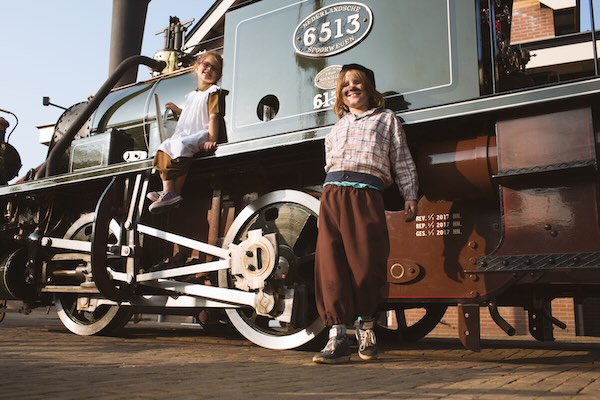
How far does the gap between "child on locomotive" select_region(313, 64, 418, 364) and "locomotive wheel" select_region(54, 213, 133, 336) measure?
204 centimetres

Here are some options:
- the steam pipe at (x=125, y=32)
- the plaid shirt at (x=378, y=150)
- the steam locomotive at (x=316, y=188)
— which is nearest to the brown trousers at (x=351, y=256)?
the plaid shirt at (x=378, y=150)

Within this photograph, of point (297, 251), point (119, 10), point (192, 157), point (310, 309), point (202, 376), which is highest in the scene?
point (119, 10)

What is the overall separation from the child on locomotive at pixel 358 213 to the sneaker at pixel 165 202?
119 centimetres

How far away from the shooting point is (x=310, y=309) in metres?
3.74

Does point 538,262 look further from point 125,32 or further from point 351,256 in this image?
point 125,32

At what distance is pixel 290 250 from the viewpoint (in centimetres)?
364

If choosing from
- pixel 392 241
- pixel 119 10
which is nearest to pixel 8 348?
pixel 392 241

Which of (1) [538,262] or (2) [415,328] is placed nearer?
(1) [538,262]

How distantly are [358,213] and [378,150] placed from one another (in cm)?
34

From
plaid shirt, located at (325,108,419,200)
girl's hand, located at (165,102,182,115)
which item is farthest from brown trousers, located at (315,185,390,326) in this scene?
girl's hand, located at (165,102,182,115)

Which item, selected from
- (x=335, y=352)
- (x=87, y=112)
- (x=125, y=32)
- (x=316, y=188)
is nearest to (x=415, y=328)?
(x=316, y=188)

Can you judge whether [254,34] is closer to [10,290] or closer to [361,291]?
[361,291]

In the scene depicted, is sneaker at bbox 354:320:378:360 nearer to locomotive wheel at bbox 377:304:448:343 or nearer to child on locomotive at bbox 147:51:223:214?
child on locomotive at bbox 147:51:223:214

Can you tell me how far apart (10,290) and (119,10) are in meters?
5.83
